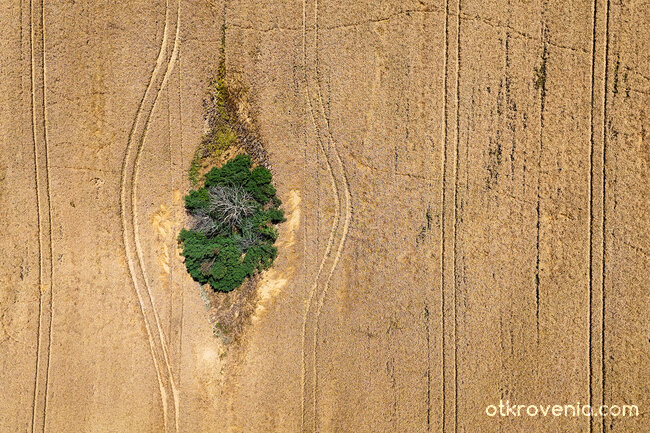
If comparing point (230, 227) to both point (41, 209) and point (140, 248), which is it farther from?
point (41, 209)

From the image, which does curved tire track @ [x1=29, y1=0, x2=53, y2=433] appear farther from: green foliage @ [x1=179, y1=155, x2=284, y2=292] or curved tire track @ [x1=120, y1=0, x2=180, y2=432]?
green foliage @ [x1=179, y1=155, x2=284, y2=292]

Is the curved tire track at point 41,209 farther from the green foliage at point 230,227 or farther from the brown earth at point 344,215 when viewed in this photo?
the green foliage at point 230,227

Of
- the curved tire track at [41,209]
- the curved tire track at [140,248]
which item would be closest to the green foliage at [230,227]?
the curved tire track at [140,248]

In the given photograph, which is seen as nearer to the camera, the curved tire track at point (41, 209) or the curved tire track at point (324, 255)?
the curved tire track at point (41, 209)

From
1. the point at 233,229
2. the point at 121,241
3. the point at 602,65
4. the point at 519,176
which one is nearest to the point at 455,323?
the point at 519,176

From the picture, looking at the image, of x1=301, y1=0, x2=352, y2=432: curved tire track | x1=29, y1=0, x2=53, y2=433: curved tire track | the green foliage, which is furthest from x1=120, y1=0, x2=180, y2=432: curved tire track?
x1=301, y1=0, x2=352, y2=432: curved tire track

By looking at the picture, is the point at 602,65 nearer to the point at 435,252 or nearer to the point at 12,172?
the point at 435,252
